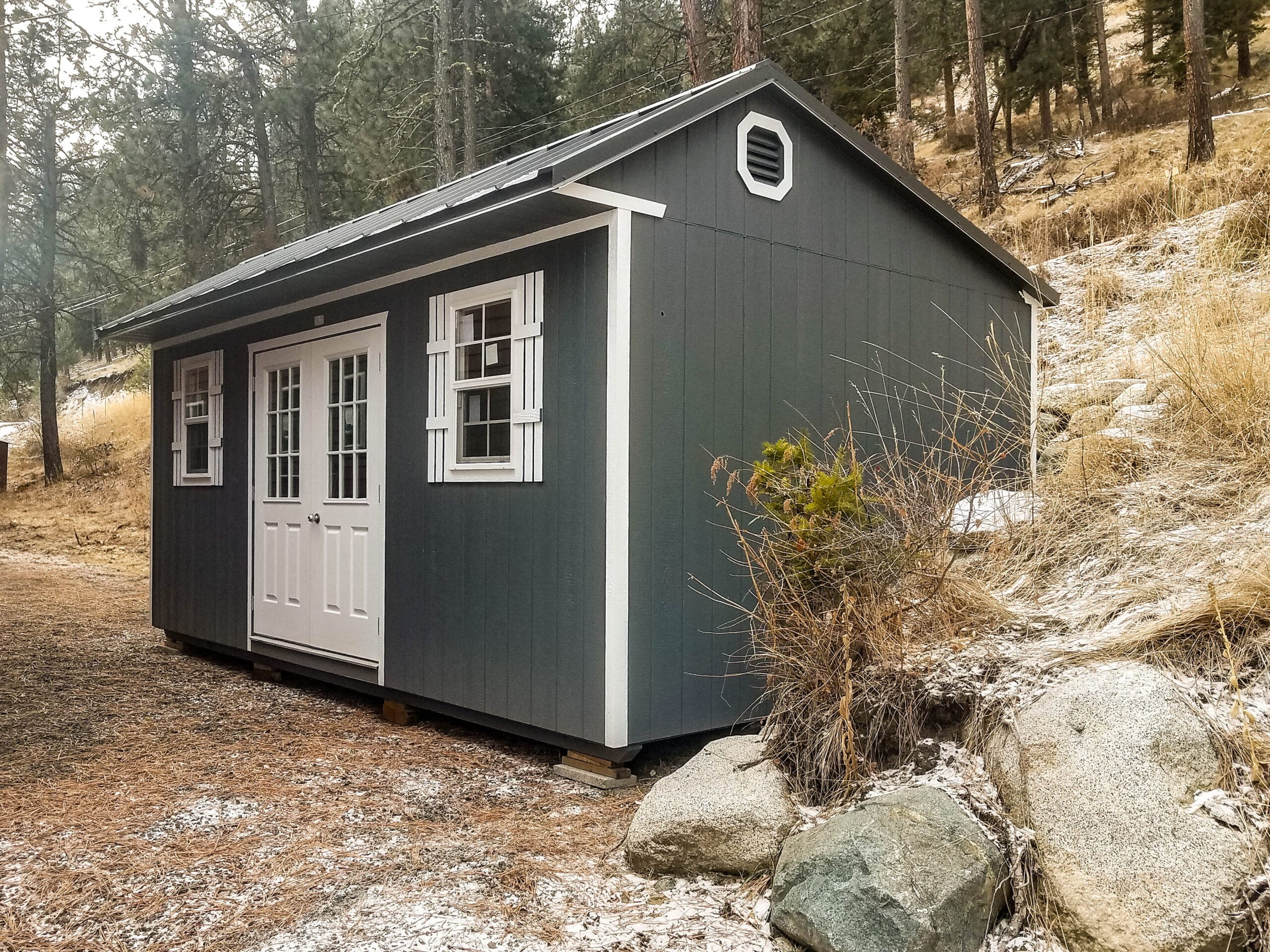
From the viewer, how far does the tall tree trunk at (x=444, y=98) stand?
45.5ft

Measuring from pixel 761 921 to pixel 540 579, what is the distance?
6.86 ft

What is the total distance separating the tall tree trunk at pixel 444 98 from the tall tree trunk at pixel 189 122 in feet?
13.6

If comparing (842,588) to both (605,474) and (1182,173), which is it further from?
(1182,173)

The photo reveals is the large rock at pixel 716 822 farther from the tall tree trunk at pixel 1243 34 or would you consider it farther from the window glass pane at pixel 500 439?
Answer: the tall tree trunk at pixel 1243 34

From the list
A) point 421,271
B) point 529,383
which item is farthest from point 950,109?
point 529,383

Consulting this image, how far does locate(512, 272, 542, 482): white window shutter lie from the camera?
4633mm

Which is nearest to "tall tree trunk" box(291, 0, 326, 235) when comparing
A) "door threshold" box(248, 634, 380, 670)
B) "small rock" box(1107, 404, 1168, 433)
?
"door threshold" box(248, 634, 380, 670)

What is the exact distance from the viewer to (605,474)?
14.1 feet

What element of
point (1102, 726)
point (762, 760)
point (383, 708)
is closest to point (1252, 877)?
point (1102, 726)

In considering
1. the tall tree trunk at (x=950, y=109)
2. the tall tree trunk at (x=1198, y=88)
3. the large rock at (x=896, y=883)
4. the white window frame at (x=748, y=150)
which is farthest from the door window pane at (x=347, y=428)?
the tall tree trunk at (x=950, y=109)

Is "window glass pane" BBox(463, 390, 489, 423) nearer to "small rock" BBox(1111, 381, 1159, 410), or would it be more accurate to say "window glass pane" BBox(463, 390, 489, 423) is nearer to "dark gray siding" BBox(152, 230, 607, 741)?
"dark gray siding" BBox(152, 230, 607, 741)

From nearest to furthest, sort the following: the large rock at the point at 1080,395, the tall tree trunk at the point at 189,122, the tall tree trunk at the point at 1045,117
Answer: the large rock at the point at 1080,395
the tall tree trunk at the point at 189,122
the tall tree trunk at the point at 1045,117

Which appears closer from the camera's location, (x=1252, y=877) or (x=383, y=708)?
(x=1252, y=877)

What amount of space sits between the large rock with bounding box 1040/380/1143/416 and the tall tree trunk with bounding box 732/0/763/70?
404 cm
